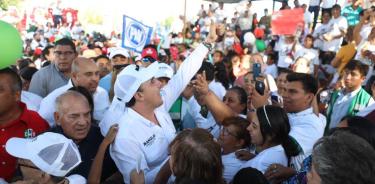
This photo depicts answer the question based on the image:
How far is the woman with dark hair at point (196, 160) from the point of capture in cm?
211

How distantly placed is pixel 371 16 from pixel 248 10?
6105 mm

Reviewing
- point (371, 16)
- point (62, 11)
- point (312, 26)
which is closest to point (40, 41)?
point (62, 11)

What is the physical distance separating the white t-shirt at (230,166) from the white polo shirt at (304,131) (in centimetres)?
39

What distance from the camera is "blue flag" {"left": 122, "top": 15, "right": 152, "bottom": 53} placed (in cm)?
541

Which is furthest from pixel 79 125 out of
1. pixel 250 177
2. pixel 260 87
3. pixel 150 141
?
pixel 260 87

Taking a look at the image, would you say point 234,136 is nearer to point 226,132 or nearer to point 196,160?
point 226,132

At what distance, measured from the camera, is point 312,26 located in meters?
11.5

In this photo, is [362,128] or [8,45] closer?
[362,128]

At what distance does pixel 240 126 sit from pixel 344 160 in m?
1.56

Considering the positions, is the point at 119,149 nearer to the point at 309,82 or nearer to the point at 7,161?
the point at 7,161

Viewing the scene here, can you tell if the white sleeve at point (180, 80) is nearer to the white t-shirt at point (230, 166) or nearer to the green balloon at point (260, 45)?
the white t-shirt at point (230, 166)

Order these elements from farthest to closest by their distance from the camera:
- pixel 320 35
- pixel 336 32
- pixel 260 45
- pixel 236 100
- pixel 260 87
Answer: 1. pixel 260 45
2. pixel 320 35
3. pixel 336 32
4. pixel 236 100
5. pixel 260 87

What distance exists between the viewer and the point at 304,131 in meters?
2.92

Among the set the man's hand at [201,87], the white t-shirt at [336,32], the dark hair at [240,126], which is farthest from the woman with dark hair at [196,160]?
the white t-shirt at [336,32]
